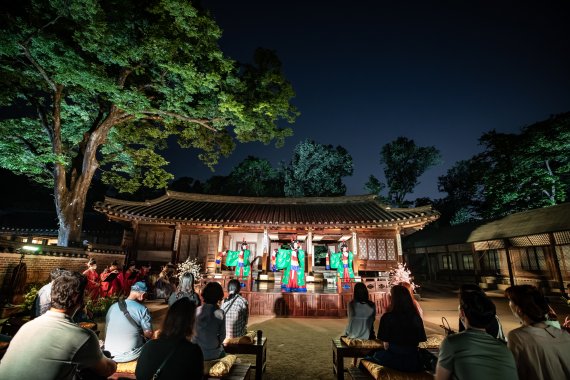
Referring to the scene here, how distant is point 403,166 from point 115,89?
31939 mm

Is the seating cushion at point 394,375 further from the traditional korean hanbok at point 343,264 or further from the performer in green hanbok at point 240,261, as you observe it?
the performer in green hanbok at point 240,261

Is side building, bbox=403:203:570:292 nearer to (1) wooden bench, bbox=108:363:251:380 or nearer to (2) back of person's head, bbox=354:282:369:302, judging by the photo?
(2) back of person's head, bbox=354:282:369:302

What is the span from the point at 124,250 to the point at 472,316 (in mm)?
16739

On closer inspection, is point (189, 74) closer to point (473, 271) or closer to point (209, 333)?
point (209, 333)

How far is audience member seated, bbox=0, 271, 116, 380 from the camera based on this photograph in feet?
6.22

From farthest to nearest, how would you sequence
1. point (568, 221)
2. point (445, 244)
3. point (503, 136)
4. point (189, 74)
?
point (445, 244), point (503, 136), point (568, 221), point (189, 74)

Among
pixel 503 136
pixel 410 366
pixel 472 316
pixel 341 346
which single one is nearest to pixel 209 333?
pixel 341 346

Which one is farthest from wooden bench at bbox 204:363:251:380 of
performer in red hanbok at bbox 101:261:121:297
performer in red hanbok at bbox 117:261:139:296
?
performer in red hanbok at bbox 117:261:139:296

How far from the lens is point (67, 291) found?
7.24 feet

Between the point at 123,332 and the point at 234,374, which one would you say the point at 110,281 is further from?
the point at 234,374

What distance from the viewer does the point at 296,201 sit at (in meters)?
19.3

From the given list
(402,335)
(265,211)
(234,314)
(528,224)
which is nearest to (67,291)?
(234,314)

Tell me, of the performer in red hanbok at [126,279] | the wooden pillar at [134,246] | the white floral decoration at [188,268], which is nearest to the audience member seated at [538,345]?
the performer in red hanbok at [126,279]

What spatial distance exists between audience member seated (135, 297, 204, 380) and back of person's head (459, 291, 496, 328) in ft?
8.30
